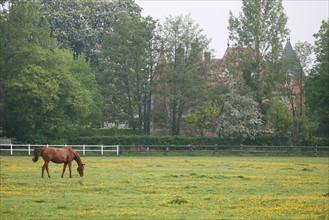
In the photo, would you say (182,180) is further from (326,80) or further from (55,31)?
(55,31)

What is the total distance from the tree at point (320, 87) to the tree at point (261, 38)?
12.9 feet

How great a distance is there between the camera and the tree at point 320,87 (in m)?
70.9

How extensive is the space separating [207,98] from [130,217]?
2293 inches

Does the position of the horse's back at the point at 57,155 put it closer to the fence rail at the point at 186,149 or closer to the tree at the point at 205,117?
the fence rail at the point at 186,149

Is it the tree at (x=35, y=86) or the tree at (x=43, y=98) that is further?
the tree at (x=35, y=86)

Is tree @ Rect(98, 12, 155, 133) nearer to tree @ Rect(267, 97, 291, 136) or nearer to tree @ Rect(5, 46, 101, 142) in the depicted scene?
tree @ Rect(5, 46, 101, 142)

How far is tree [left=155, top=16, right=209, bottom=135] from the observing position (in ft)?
249

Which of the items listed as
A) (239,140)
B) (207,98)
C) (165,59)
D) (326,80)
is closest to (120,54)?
(165,59)

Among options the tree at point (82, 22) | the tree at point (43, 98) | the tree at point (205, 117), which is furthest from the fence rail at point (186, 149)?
the tree at point (82, 22)

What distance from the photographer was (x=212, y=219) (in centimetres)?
1738

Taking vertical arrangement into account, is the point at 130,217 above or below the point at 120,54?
below

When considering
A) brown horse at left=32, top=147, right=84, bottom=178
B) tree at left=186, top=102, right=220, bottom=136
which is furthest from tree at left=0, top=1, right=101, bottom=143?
brown horse at left=32, top=147, right=84, bottom=178

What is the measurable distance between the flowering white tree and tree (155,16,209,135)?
379cm

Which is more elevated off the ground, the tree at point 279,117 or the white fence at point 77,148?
the tree at point 279,117
